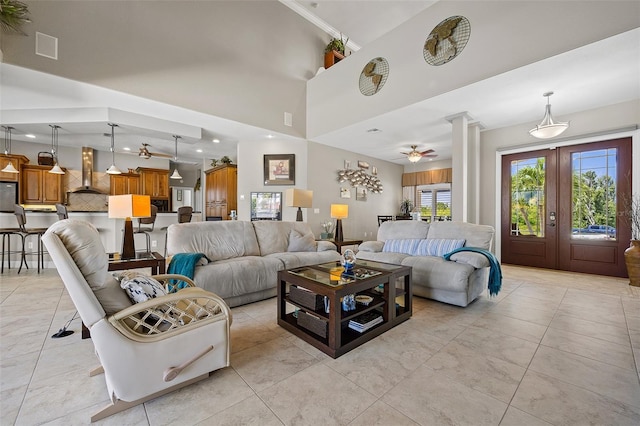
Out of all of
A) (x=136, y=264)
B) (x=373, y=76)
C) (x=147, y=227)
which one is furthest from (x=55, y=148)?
(x=373, y=76)

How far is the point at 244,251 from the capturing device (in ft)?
11.8

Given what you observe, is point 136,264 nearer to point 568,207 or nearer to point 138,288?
point 138,288

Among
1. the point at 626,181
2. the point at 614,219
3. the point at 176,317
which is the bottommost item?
the point at 176,317

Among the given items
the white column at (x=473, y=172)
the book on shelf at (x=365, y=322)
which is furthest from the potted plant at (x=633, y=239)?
the book on shelf at (x=365, y=322)

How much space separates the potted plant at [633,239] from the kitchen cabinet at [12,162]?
12.0m

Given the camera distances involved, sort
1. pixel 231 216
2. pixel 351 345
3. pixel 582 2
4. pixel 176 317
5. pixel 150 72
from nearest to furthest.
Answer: pixel 176 317 → pixel 351 345 → pixel 582 2 → pixel 150 72 → pixel 231 216

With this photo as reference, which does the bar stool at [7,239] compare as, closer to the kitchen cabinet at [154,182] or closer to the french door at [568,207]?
the kitchen cabinet at [154,182]

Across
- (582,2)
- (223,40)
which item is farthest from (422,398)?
(223,40)

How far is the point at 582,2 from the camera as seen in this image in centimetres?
273

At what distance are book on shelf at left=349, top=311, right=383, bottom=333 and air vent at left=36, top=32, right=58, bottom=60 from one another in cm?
485

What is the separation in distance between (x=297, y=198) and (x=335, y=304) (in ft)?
9.52

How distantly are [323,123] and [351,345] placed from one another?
15.5ft

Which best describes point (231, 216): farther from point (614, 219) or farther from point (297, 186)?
point (614, 219)

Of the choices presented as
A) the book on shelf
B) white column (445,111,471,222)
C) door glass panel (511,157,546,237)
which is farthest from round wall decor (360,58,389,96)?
the book on shelf
